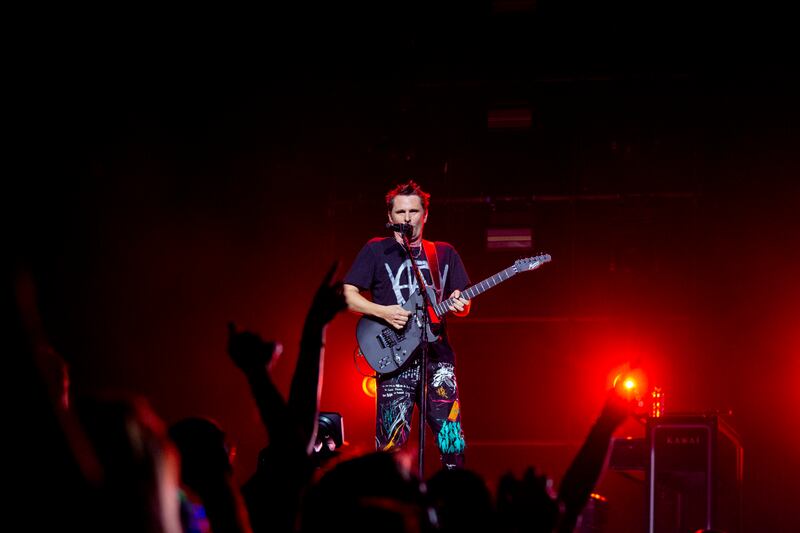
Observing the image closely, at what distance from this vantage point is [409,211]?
5367 mm

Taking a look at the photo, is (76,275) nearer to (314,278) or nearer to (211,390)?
(211,390)

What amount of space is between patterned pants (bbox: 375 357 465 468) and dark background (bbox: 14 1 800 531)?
2.35 meters

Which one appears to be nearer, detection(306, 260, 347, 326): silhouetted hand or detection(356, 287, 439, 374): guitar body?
detection(306, 260, 347, 326): silhouetted hand

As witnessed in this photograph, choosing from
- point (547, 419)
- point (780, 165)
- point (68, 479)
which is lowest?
point (547, 419)

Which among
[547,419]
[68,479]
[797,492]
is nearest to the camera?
[68,479]

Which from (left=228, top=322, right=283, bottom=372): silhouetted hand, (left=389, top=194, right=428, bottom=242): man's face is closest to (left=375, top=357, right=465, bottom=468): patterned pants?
(left=389, top=194, right=428, bottom=242): man's face

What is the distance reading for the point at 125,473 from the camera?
120 cm

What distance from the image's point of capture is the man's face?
17.6 ft

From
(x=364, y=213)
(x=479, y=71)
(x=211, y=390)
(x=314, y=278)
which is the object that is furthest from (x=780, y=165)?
(x=211, y=390)

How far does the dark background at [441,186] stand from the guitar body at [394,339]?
92.2 inches

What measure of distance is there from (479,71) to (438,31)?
52 cm

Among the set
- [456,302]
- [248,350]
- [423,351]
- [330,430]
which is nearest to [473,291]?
[456,302]

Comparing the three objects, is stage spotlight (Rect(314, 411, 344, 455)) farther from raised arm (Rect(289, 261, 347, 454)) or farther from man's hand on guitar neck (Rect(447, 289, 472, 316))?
raised arm (Rect(289, 261, 347, 454))

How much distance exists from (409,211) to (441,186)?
7.12 feet
